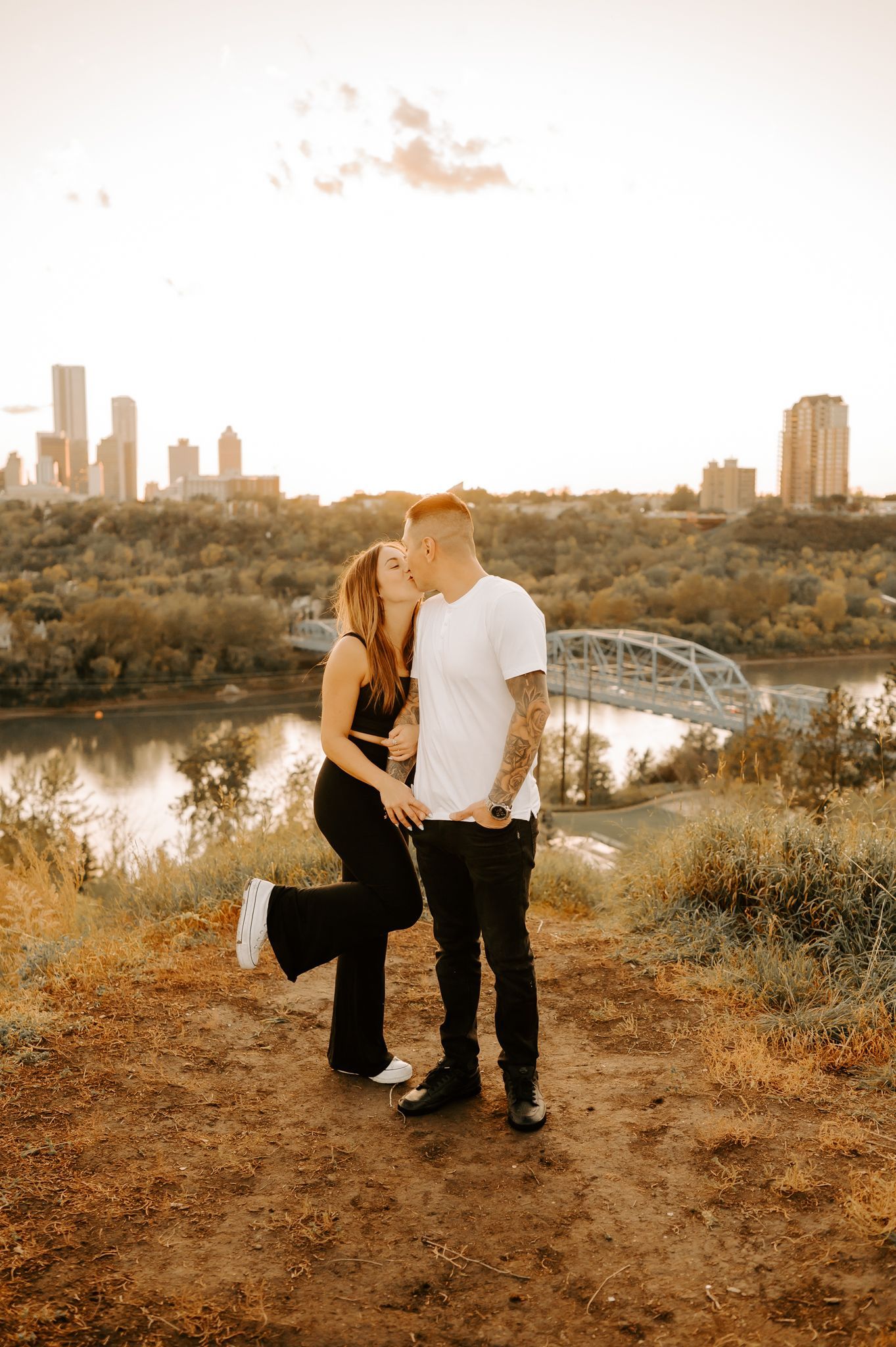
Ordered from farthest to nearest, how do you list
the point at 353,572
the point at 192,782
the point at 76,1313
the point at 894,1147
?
the point at 192,782 < the point at 353,572 < the point at 894,1147 < the point at 76,1313

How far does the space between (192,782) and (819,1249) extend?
25941 millimetres

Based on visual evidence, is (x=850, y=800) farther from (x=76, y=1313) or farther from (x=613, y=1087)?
(x=76, y=1313)

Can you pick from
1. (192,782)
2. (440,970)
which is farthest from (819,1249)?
(192,782)

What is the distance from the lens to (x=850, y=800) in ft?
15.6

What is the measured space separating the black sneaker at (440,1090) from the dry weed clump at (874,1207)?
0.94 meters

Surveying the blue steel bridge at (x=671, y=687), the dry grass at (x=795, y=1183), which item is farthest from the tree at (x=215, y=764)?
the dry grass at (x=795, y=1183)

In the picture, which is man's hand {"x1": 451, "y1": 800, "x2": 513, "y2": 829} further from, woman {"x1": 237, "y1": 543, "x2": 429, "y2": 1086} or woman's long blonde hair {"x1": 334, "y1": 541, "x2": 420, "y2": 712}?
woman's long blonde hair {"x1": 334, "y1": 541, "x2": 420, "y2": 712}

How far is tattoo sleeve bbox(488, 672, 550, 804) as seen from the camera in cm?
233

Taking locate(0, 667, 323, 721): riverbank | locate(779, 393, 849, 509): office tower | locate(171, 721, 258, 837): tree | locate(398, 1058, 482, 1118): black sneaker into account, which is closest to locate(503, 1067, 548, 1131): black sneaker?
locate(398, 1058, 482, 1118): black sneaker

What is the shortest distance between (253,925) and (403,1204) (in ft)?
2.71

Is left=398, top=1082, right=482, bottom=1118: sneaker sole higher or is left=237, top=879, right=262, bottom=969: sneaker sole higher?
left=237, top=879, right=262, bottom=969: sneaker sole

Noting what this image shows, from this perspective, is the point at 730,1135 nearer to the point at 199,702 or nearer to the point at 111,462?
the point at 199,702

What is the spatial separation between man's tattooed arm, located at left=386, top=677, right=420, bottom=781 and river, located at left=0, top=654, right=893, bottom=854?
2037 cm

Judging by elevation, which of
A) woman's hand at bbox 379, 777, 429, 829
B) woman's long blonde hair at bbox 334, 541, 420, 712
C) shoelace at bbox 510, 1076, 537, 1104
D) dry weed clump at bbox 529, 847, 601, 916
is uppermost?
woman's long blonde hair at bbox 334, 541, 420, 712
